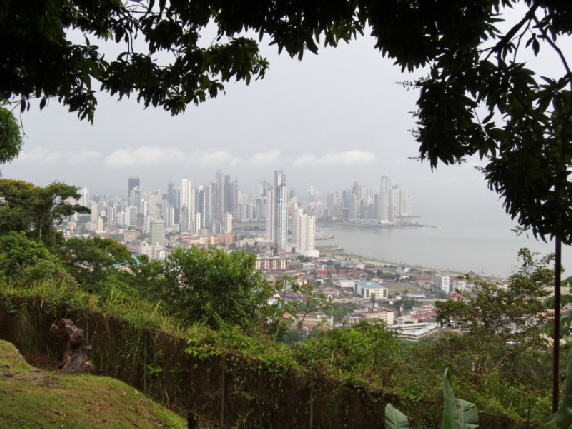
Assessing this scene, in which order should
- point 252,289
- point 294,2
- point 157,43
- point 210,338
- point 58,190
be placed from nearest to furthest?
point 294,2
point 157,43
point 210,338
point 252,289
point 58,190

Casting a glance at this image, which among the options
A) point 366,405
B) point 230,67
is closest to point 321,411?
point 366,405

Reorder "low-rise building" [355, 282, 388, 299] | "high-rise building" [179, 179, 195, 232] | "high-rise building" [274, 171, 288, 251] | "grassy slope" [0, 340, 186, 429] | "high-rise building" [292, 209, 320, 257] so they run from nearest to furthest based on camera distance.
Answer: "grassy slope" [0, 340, 186, 429], "low-rise building" [355, 282, 388, 299], "high-rise building" [292, 209, 320, 257], "high-rise building" [274, 171, 288, 251], "high-rise building" [179, 179, 195, 232]

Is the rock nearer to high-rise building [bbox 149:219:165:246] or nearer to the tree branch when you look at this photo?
the tree branch

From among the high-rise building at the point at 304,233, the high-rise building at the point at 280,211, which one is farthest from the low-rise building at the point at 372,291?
the high-rise building at the point at 280,211

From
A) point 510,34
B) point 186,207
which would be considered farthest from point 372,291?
point 186,207

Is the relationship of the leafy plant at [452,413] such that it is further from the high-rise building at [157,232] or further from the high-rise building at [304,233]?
the high-rise building at [157,232]

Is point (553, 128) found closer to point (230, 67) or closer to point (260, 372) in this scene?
→ point (230, 67)

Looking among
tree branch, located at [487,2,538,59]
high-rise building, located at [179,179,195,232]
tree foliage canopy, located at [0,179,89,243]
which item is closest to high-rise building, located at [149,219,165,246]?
high-rise building, located at [179,179,195,232]

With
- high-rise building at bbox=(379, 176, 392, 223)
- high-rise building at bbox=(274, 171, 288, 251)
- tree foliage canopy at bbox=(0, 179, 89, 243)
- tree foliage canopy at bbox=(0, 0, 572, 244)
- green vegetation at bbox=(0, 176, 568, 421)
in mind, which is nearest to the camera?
tree foliage canopy at bbox=(0, 0, 572, 244)
